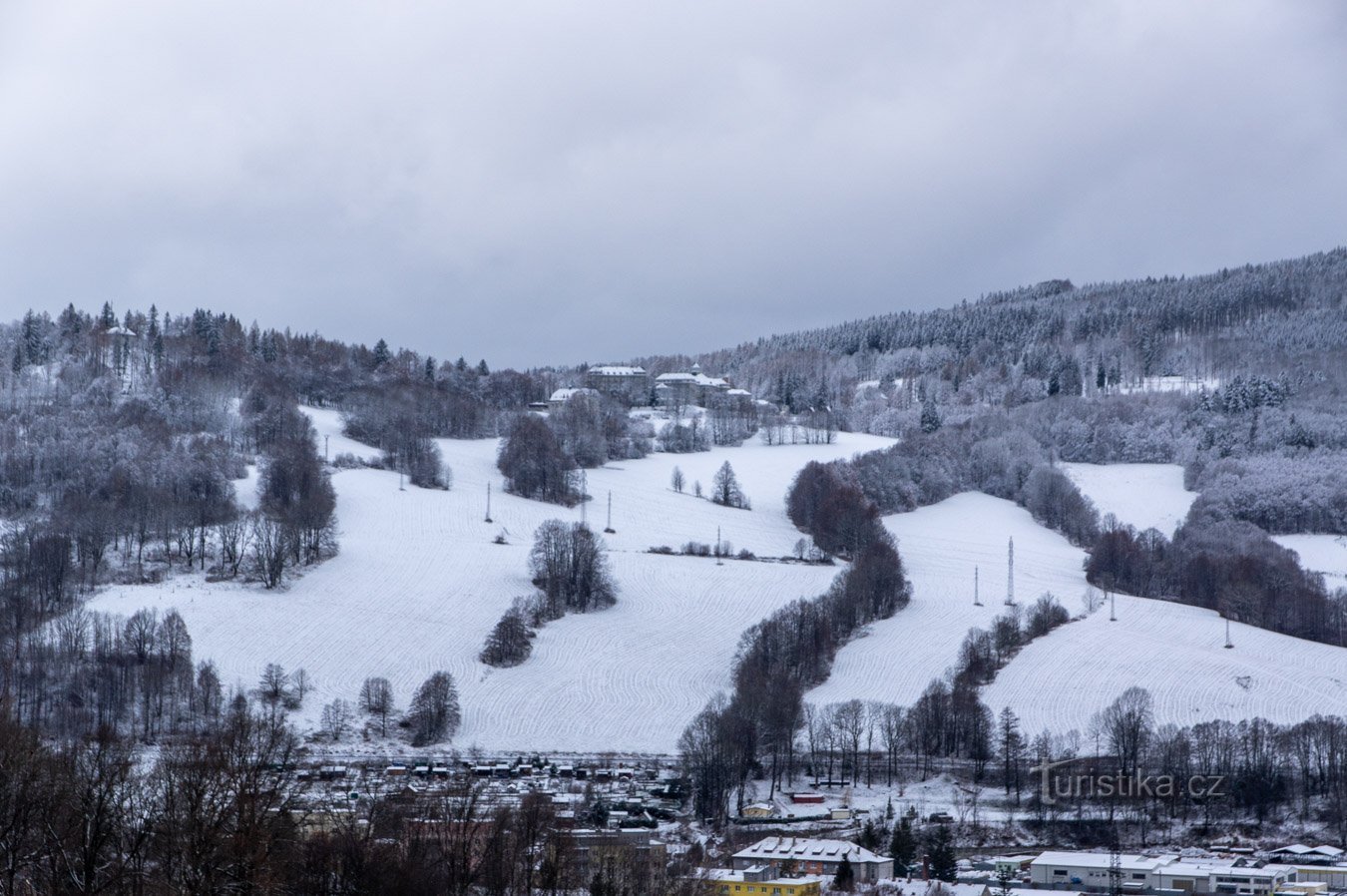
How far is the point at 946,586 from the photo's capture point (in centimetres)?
9000

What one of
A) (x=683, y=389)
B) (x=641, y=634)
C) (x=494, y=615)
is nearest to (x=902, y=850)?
(x=641, y=634)

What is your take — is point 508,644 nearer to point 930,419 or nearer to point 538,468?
point 538,468

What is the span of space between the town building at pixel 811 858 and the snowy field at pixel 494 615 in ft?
46.9

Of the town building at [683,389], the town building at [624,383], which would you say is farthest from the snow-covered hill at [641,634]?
the town building at [624,383]

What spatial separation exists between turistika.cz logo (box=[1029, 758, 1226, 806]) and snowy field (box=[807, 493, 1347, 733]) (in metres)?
5.06

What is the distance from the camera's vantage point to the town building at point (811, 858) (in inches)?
1927

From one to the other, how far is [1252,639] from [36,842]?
64809 millimetres

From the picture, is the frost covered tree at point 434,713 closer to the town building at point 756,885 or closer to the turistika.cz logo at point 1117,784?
the town building at point 756,885

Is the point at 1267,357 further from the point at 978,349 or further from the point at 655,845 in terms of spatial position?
the point at 655,845

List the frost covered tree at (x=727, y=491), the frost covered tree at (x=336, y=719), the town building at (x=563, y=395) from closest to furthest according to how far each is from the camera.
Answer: the frost covered tree at (x=336, y=719) < the frost covered tree at (x=727, y=491) < the town building at (x=563, y=395)

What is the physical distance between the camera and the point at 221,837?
2988 centimetres

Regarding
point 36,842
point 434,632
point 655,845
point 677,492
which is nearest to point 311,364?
point 677,492

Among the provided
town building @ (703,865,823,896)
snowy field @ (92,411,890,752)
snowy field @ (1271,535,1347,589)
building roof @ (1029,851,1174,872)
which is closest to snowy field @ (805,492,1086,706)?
snowy field @ (92,411,890,752)

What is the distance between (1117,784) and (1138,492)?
66.9 metres
